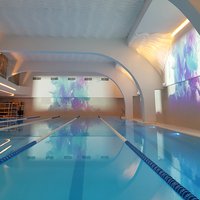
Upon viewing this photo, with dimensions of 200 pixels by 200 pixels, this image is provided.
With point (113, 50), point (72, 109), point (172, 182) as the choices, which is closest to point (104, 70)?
point (113, 50)

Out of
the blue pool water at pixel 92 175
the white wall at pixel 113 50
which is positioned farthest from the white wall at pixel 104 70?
the blue pool water at pixel 92 175

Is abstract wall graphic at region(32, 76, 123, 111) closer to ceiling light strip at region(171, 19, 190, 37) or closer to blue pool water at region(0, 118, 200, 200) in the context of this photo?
ceiling light strip at region(171, 19, 190, 37)

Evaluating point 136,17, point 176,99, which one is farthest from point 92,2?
point 176,99

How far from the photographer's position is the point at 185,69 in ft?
23.1

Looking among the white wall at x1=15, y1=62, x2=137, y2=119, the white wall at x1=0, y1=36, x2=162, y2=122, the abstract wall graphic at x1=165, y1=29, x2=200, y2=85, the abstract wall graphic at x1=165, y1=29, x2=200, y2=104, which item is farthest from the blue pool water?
the white wall at x1=15, y1=62, x2=137, y2=119

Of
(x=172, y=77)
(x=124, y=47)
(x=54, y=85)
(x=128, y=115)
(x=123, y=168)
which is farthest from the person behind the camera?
(x=54, y=85)

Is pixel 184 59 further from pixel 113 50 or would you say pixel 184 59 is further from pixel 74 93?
pixel 74 93

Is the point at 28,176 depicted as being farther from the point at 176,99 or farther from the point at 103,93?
the point at 103,93

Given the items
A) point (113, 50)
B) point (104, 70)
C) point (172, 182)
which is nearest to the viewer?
point (172, 182)

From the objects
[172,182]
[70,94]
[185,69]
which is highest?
[70,94]

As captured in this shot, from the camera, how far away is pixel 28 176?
215 cm

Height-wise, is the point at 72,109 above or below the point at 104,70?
below

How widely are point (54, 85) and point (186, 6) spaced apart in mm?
16433

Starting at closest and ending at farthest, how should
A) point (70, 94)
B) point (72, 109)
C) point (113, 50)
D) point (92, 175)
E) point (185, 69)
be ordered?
point (92, 175)
point (185, 69)
point (113, 50)
point (70, 94)
point (72, 109)
